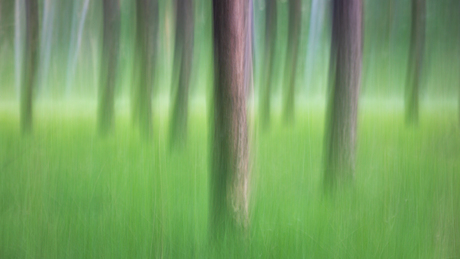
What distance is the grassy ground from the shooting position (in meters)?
1.44

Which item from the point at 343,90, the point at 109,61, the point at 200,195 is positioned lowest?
the point at 200,195

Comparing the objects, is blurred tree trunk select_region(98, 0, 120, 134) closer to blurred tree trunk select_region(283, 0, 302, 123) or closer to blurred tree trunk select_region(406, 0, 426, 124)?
blurred tree trunk select_region(283, 0, 302, 123)

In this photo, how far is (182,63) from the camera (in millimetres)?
1435

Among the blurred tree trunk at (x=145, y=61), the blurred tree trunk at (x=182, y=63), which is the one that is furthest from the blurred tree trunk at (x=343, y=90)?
the blurred tree trunk at (x=145, y=61)

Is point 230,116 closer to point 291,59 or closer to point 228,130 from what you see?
point 228,130

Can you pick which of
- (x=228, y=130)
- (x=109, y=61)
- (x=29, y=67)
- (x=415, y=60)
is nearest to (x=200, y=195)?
(x=228, y=130)

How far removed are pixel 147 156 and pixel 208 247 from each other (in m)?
0.45

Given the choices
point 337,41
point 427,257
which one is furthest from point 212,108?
point 427,257

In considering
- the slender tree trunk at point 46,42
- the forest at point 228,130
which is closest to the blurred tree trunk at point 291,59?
the forest at point 228,130

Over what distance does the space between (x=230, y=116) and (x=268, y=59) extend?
0.29 meters

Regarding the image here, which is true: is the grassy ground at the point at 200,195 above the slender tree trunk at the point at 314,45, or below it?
below

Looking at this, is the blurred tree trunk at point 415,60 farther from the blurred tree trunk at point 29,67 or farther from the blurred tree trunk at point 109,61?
the blurred tree trunk at point 29,67

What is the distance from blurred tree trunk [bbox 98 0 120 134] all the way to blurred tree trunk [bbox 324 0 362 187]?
897 millimetres

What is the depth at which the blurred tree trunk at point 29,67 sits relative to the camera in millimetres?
1453
